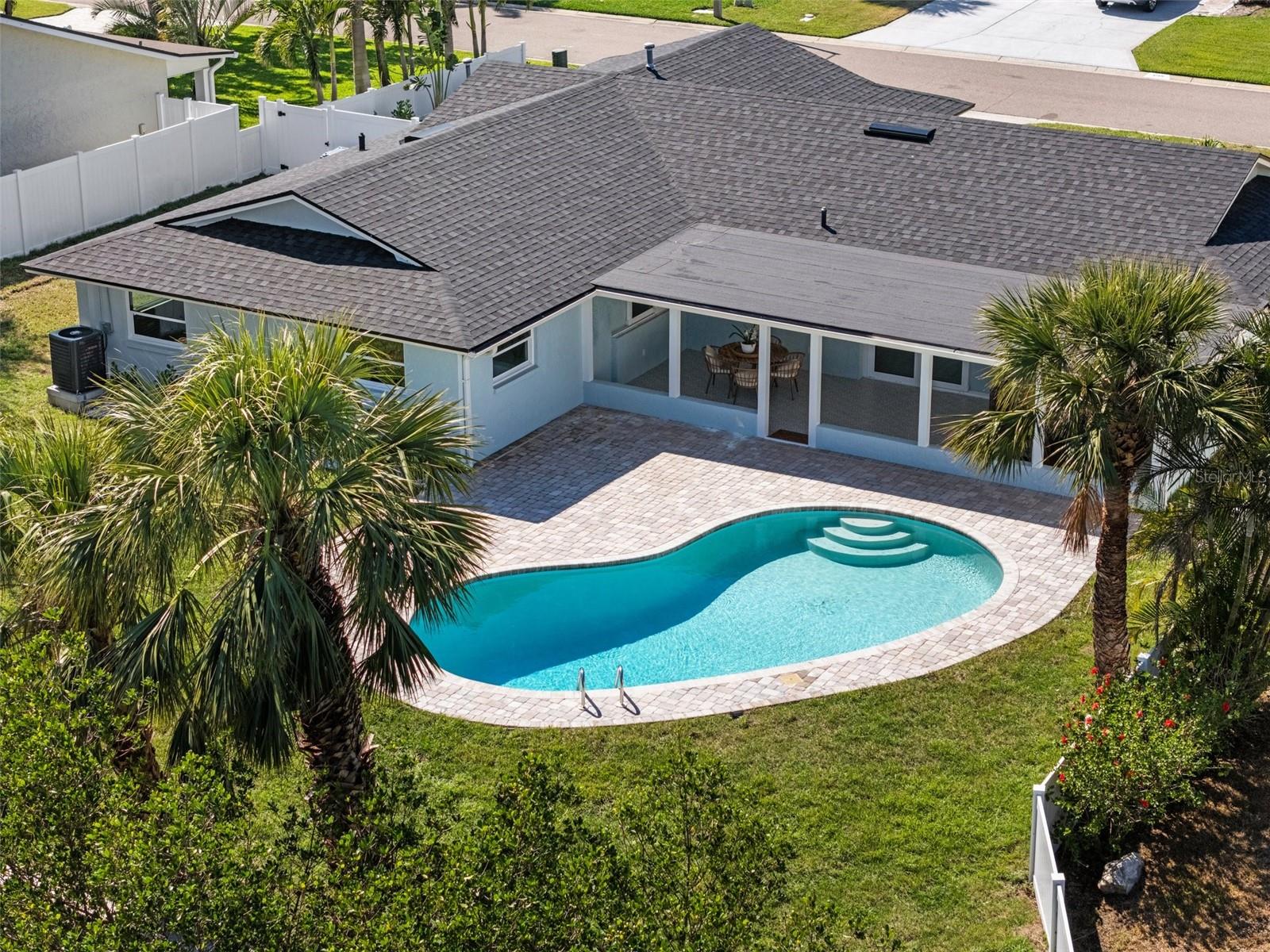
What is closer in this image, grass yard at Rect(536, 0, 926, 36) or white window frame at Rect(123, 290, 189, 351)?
white window frame at Rect(123, 290, 189, 351)

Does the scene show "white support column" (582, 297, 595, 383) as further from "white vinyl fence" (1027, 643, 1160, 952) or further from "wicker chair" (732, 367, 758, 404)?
"white vinyl fence" (1027, 643, 1160, 952)

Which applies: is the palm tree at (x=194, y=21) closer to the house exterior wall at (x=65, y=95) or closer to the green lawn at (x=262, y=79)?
the green lawn at (x=262, y=79)

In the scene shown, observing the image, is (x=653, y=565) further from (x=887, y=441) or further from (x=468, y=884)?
(x=468, y=884)

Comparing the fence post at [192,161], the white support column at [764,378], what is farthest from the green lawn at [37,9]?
the white support column at [764,378]

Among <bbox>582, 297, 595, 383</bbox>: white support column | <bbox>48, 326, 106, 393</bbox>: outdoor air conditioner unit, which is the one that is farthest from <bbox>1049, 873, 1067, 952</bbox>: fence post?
<bbox>48, 326, 106, 393</bbox>: outdoor air conditioner unit

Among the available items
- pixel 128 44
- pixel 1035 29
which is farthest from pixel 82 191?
pixel 1035 29

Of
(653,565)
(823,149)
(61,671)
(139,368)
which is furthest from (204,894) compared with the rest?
(823,149)

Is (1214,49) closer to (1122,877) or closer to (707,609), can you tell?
(707,609)

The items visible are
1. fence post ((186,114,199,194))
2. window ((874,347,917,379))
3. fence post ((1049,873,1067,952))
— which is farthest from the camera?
fence post ((186,114,199,194))
